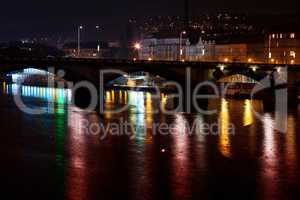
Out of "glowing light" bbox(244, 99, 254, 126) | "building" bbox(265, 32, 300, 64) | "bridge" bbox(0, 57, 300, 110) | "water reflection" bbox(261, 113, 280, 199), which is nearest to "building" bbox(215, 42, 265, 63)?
"building" bbox(265, 32, 300, 64)

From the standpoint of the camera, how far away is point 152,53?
100 m

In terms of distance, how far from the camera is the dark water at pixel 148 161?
16672mm

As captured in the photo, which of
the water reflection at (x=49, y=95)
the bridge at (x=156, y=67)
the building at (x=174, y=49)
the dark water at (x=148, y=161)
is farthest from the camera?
the building at (x=174, y=49)

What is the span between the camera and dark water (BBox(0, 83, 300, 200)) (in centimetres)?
1667

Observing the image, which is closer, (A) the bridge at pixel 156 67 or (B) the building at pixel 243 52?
(A) the bridge at pixel 156 67

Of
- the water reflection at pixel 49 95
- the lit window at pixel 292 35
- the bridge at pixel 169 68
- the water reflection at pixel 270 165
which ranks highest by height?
the lit window at pixel 292 35

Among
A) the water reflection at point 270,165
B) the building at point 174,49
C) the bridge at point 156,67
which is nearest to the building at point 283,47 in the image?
the building at point 174,49

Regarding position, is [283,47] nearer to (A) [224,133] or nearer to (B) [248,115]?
(B) [248,115]

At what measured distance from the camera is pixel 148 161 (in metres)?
20.6

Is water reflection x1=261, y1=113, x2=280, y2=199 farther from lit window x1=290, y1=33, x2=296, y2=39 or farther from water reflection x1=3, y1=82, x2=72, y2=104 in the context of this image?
lit window x1=290, y1=33, x2=296, y2=39

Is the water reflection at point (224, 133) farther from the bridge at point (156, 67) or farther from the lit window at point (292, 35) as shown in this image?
the lit window at point (292, 35)

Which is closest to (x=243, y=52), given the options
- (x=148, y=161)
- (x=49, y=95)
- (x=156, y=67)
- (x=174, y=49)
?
(x=174, y=49)

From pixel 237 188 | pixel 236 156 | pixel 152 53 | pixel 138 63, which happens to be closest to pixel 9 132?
pixel 236 156

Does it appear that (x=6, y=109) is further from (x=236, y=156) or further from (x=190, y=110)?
(x=236, y=156)
